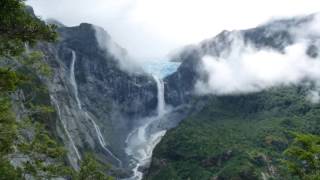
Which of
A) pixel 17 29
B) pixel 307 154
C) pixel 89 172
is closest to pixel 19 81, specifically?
pixel 17 29

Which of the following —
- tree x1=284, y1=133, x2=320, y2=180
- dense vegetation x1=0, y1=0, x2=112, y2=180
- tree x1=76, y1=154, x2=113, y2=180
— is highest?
dense vegetation x1=0, y1=0, x2=112, y2=180

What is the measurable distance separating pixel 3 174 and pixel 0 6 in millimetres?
9787

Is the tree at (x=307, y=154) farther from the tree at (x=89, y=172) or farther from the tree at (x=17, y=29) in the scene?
the tree at (x=89, y=172)

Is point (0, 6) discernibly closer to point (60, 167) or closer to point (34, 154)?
point (34, 154)

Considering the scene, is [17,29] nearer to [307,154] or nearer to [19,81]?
[19,81]

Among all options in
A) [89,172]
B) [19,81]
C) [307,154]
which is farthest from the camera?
[89,172]

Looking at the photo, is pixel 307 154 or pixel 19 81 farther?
pixel 307 154

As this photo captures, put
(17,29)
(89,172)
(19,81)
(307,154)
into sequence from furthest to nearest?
(89,172) < (307,154) < (19,81) < (17,29)

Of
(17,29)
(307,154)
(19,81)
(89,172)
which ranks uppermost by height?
(17,29)

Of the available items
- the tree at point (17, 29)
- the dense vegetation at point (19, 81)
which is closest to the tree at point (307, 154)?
the dense vegetation at point (19, 81)

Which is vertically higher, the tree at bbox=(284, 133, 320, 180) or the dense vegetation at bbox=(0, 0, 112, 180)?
the dense vegetation at bbox=(0, 0, 112, 180)

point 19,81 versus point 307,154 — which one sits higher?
point 19,81

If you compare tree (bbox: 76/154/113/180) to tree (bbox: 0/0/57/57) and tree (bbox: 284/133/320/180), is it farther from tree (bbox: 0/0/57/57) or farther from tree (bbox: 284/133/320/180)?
tree (bbox: 0/0/57/57)

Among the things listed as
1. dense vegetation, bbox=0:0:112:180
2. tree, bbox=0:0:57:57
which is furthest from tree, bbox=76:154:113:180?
tree, bbox=0:0:57:57
